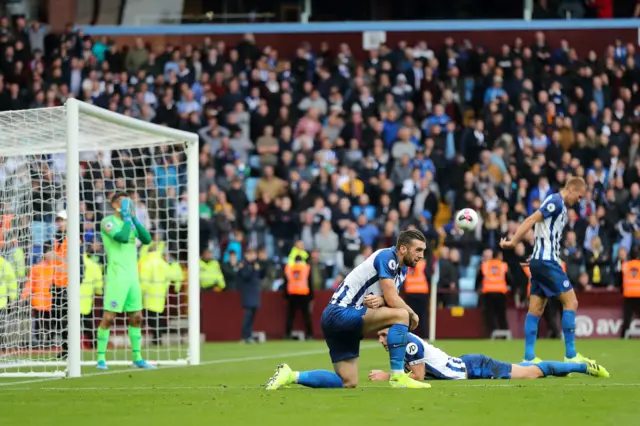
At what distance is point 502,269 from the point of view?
2309cm

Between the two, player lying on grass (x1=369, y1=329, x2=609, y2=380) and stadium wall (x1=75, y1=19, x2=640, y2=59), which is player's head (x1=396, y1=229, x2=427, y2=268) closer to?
player lying on grass (x1=369, y1=329, x2=609, y2=380)

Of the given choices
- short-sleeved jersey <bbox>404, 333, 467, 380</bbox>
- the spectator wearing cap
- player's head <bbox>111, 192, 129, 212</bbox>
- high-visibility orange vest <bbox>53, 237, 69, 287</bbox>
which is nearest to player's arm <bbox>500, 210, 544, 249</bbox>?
short-sleeved jersey <bbox>404, 333, 467, 380</bbox>

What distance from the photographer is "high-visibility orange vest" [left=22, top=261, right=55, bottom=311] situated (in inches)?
638

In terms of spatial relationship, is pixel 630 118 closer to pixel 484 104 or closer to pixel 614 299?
pixel 484 104

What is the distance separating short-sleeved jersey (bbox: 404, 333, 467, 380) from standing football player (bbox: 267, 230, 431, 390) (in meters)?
0.49

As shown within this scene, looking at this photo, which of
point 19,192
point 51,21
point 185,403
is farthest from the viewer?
point 51,21

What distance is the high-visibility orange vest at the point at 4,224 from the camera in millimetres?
15375

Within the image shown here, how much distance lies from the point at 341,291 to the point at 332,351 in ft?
1.76

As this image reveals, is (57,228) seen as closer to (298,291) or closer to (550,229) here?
(550,229)

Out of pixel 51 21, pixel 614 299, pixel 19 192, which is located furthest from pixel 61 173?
pixel 51 21

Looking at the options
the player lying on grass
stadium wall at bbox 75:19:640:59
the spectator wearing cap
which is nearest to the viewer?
the player lying on grass

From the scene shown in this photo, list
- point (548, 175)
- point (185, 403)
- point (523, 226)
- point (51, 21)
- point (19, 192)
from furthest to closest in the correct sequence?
point (51, 21) → point (548, 175) → point (19, 192) → point (523, 226) → point (185, 403)

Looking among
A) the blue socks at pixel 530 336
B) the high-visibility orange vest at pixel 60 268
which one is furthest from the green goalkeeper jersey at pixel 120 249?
the blue socks at pixel 530 336

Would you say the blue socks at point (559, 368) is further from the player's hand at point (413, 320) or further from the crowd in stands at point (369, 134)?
the crowd in stands at point (369, 134)
